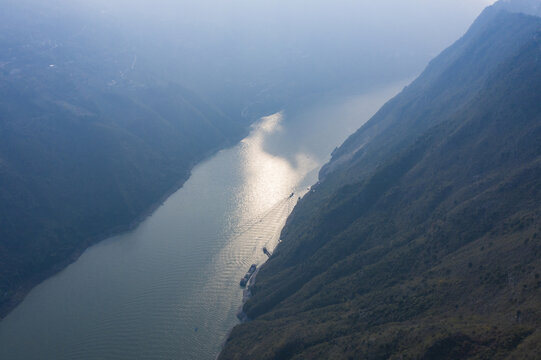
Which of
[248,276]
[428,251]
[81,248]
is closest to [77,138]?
[81,248]

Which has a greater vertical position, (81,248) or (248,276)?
(81,248)

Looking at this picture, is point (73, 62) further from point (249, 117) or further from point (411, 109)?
point (411, 109)

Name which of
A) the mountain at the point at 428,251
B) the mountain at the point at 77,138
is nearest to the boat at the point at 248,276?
the mountain at the point at 428,251

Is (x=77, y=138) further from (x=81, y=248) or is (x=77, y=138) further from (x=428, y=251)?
(x=428, y=251)

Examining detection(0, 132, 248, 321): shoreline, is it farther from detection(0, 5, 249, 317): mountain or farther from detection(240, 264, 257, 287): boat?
detection(240, 264, 257, 287): boat

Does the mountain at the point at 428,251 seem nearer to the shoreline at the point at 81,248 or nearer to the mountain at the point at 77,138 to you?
the shoreline at the point at 81,248

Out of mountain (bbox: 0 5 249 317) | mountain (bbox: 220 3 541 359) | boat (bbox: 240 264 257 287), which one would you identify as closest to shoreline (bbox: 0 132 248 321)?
mountain (bbox: 0 5 249 317)
